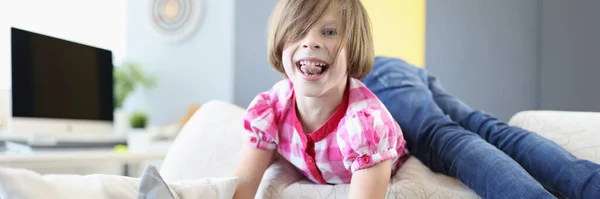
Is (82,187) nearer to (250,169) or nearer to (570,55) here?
(250,169)

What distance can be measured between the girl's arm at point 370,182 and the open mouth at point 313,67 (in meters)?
0.18

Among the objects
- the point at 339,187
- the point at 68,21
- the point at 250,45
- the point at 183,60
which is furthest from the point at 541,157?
the point at 68,21

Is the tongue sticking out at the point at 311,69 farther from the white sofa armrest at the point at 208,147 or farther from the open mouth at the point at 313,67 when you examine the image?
the white sofa armrest at the point at 208,147

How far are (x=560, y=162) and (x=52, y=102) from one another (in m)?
1.60

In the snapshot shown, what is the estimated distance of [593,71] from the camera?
2.32 meters

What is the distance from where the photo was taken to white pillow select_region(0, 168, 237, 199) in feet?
2.04

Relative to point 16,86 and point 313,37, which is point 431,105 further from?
point 16,86

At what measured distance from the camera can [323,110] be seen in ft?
3.20

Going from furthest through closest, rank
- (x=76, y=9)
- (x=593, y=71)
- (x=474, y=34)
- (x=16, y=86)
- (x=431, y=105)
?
(x=76, y=9) → (x=474, y=34) → (x=593, y=71) → (x=16, y=86) → (x=431, y=105)

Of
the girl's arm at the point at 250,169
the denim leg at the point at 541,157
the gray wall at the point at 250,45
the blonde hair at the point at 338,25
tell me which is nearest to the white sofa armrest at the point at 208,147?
the girl's arm at the point at 250,169

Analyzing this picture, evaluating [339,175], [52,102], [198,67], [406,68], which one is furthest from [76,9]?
[339,175]

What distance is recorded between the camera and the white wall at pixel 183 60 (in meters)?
3.18

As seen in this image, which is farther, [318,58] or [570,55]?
[570,55]

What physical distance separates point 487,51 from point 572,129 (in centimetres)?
141
